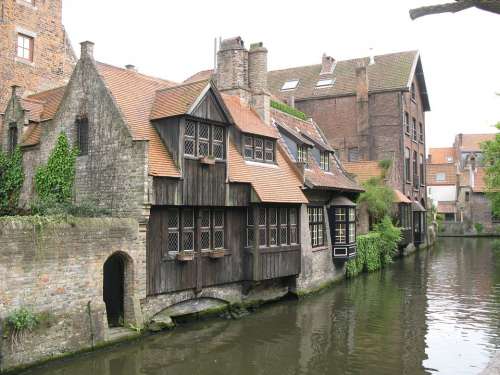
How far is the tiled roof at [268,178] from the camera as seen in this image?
1777cm

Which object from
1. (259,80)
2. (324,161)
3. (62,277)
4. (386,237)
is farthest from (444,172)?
(62,277)

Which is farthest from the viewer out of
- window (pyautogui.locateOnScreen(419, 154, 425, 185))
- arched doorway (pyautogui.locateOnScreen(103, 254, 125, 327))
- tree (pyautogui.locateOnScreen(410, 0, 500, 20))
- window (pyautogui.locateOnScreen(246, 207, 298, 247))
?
window (pyautogui.locateOnScreen(419, 154, 425, 185))

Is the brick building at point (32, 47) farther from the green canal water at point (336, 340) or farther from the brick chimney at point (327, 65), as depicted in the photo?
the brick chimney at point (327, 65)

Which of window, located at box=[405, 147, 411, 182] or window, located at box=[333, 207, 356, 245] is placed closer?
window, located at box=[333, 207, 356, 245]

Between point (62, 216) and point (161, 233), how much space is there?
328cm

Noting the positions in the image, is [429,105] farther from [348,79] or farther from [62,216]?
[62,216]

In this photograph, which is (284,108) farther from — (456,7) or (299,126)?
(456,7)

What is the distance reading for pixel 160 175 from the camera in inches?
579

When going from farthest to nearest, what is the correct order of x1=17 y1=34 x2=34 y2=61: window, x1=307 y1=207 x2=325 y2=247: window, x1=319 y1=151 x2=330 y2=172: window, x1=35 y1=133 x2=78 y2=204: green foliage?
x1=319 y1=151 x2=330 y2=172: window, x1=17 y1=34 x2=34 y2=61: window, x1=307 y1=207 x2=325 y2=247: window, x1=35 y1=133 x2=78 y2=204: green foliage

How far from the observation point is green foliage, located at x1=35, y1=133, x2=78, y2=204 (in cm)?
1692

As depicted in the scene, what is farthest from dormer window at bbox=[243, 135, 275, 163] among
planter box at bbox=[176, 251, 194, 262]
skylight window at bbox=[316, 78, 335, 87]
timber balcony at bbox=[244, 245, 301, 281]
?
skylight window at bbox=[316, 78, 335, 87]

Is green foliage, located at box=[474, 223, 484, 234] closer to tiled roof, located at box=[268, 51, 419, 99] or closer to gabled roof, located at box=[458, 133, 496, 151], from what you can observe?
tiled roof, located at box=[268, 51, 419, 99]

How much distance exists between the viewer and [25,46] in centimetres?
2488

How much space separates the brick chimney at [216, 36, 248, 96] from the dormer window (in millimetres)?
3130
